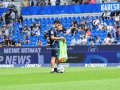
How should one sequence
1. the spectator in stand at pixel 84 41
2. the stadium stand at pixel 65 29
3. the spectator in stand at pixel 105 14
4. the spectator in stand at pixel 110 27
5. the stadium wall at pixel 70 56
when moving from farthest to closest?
the spectator in stand at pixel 105 14
the spectator in stand at pixel 110 27
the stadium stand at pixel 65 29
the spectator in stand at pixel 84 41
the stadium wall at pixel 70 56

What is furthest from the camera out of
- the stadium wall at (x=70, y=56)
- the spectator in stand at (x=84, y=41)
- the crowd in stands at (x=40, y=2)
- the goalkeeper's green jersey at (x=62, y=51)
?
the crowd in stands at (x=40, y=2)

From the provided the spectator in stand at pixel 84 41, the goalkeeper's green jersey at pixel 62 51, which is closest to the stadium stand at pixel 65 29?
the spectator in stand at pixel 84 41

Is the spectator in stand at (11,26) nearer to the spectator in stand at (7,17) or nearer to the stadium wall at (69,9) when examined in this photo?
the spectator in stand at (7,17)

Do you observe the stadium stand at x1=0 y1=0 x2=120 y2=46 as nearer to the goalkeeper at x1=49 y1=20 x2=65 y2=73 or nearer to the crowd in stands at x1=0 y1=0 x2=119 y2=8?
the crowd in stands at x1=0 y1=0 x2=119 y2=8

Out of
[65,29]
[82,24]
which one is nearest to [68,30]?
[65,29]

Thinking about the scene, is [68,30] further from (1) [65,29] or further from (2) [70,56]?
(2) [70,56]

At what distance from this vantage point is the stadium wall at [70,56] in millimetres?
27625

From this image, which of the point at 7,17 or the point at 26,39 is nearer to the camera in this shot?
the point at 26,39

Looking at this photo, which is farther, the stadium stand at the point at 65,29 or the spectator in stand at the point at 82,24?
the spectator in stand at the point at 82,24

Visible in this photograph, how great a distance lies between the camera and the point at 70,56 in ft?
91.6

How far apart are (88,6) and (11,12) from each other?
5879mm

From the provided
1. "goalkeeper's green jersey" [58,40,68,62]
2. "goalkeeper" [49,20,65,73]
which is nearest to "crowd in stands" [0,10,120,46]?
"goalkeeper's green jersey" [58,40,68,62]

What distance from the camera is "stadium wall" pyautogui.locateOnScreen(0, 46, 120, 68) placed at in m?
27.6

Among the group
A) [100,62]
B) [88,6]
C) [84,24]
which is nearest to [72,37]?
[84,24]
